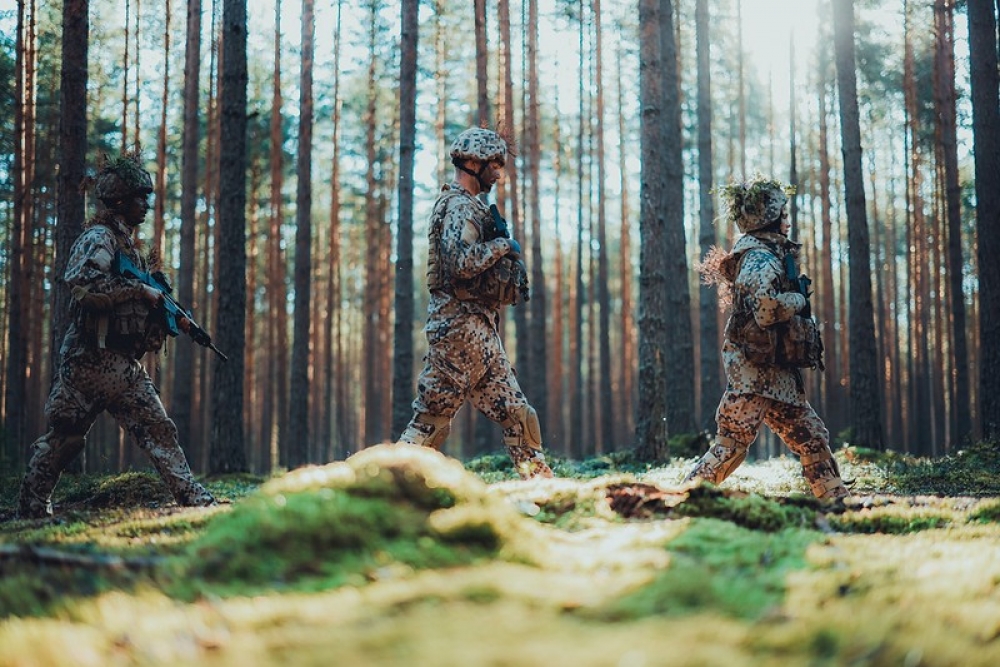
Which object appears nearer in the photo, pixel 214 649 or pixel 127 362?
pixel 214 649

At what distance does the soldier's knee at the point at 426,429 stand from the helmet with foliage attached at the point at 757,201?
2.64 metres

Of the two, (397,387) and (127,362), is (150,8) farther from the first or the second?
(127,362)

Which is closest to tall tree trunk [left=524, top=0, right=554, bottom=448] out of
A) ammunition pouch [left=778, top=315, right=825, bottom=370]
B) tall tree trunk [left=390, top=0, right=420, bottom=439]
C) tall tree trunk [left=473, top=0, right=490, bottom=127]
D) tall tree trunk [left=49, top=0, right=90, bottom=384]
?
tall tree trunk [left=473, top=0, right=490, bottom=127]

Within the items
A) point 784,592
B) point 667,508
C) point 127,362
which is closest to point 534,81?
point 127,362

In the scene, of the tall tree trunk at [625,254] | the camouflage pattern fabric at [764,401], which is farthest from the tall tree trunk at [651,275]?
the tall tree trunk at [625,254]

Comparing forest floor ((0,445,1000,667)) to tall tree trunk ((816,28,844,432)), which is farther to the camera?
tall tree trunk ((816,28,844,432))

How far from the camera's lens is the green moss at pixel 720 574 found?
2.30 meters

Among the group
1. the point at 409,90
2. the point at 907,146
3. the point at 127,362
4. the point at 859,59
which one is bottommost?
the point at 127,362

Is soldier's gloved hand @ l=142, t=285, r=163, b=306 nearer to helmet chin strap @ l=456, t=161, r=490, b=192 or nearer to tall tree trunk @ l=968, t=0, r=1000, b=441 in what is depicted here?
helmet chin strap @ l=456, t=161, r=490, b=192

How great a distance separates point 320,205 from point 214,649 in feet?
120

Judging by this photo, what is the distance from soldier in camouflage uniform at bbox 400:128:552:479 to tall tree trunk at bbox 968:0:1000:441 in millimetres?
9735

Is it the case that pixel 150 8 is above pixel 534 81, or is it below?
above

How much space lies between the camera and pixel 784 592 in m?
2.64

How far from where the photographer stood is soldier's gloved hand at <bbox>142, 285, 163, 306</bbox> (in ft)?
21.7
